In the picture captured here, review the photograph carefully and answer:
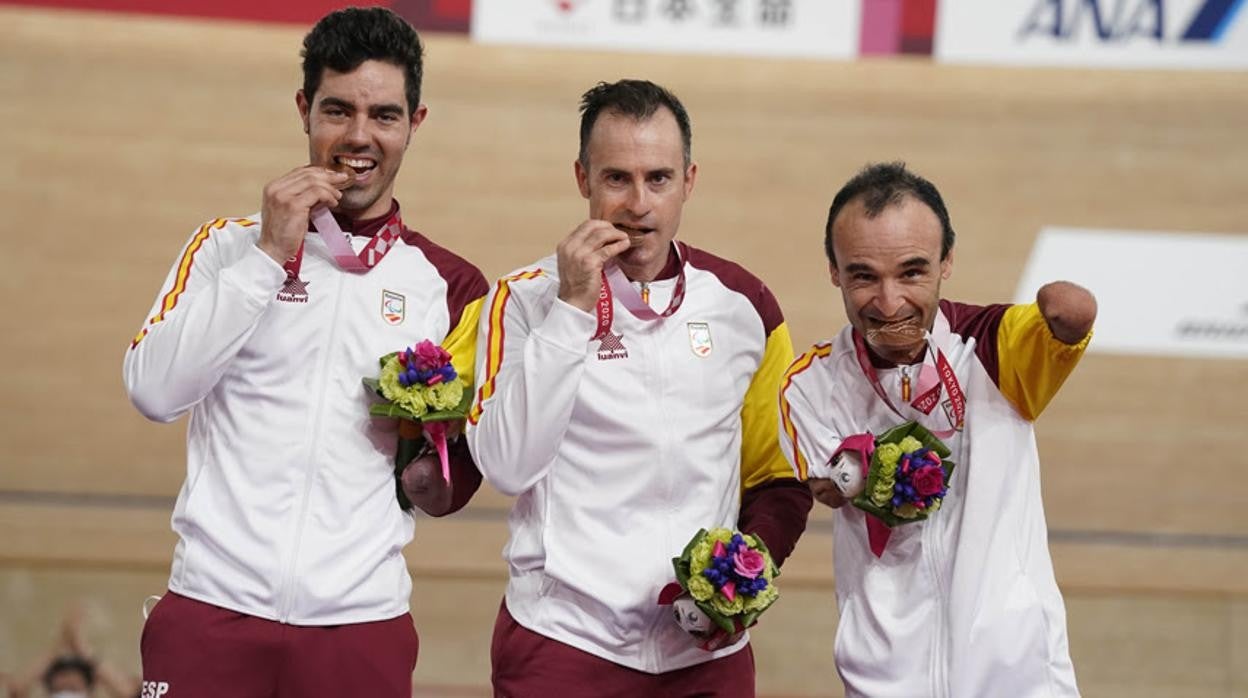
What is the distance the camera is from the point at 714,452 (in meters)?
2.61

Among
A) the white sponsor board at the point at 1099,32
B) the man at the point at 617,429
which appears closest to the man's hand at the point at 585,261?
the man at the point at 617,429

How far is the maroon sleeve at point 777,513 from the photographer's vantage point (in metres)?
2.63

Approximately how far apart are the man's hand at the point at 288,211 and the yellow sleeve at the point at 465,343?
0.38 meters

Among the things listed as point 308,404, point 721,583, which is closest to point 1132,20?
point 721,583

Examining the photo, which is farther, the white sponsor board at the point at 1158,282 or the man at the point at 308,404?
the white sponsor board at the point at 1158,282

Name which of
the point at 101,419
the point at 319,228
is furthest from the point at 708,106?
the point at 319,228

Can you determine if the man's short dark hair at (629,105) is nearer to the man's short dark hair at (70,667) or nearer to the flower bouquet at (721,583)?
the flower bouquet at (721,583)

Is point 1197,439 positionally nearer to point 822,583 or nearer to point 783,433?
point 822,583

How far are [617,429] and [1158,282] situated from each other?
3993 millimetres

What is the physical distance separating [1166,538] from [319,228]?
14.7 ft

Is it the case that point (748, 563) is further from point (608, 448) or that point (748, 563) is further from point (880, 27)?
point (880, 27)

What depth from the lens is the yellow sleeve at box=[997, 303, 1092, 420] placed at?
2318 millimetres

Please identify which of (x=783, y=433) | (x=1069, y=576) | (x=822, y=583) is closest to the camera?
(x=783, y=433)

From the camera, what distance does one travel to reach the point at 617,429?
2564mm
